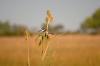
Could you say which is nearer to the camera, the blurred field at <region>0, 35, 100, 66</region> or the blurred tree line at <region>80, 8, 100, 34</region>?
the blurred field at <region>0, 35, 100, 66</region>

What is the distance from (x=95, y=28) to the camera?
4044 cm

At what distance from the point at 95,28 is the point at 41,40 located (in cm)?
3862

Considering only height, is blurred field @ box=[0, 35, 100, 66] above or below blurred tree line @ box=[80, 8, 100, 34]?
above

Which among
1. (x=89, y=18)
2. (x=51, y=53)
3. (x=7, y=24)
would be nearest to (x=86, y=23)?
(x=89, y=18)

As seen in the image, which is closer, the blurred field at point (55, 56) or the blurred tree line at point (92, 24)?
the blurred field at point (55, 56)

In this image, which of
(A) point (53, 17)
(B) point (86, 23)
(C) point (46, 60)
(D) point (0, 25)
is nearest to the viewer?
(A) point (53, 17)

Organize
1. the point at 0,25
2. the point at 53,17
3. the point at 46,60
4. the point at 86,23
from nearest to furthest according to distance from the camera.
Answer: the point at 53,17 < the point at 46,60 < the point at 0,25 < the point at 86,23

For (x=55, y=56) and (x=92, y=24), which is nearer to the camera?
(x=55, y=56)

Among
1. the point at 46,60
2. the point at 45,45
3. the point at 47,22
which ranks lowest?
the point at 46,60

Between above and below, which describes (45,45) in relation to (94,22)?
above

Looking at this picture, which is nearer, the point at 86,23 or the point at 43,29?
the point at 43,29

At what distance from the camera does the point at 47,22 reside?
2.28 metres

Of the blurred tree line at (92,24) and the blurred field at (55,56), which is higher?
the blurred field at (55,56)

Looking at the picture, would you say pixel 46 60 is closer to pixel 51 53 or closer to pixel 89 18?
pixel 51 53
